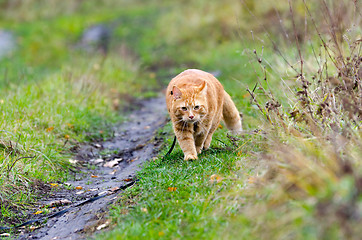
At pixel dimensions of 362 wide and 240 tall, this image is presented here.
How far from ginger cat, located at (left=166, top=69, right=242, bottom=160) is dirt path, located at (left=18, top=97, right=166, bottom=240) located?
0.89 metres

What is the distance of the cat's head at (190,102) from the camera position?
15.9 feet

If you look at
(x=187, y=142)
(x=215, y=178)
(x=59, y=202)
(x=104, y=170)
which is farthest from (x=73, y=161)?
(x=215, y=178)

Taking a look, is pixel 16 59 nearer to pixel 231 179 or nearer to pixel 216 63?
pixel 216 63

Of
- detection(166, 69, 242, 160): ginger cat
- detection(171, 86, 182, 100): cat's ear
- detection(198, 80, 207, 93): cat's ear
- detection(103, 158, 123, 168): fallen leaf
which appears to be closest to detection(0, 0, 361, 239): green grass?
detection(166, 69, 242, 160): ginger cat

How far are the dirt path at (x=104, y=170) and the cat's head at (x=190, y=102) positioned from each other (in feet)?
3.72

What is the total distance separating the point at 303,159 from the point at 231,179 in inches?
37.8

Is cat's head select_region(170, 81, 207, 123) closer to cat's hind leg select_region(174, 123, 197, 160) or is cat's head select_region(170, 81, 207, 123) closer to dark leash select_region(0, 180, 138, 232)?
cat's hind leg select_region(174, 123, 197, 160)

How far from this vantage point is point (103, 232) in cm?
374

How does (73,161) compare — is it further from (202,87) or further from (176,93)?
(202,87)

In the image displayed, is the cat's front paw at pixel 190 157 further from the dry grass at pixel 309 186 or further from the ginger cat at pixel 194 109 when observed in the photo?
the dry grass at pixel 309 186

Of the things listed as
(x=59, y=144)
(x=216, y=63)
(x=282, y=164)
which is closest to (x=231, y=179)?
(x=282, y=164)

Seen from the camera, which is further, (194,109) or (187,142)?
(187,142)

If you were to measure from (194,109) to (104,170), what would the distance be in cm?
192

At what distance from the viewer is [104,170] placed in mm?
6043
